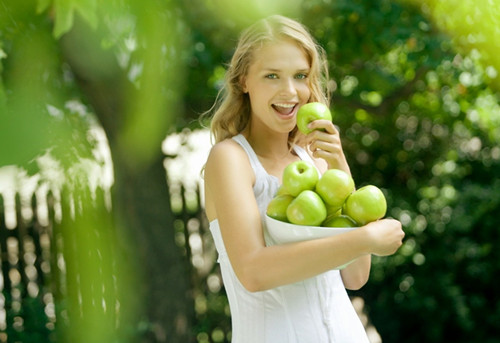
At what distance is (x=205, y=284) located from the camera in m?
5.43

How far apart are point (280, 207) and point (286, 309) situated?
0.94 feet

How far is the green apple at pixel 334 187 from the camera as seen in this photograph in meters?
1.40

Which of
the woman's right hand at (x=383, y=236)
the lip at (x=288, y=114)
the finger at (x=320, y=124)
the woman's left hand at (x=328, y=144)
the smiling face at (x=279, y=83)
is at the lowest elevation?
the woman's right hand at (x=383, y=236)

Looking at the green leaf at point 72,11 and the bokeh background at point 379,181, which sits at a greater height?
the bokeh background at point 379,181

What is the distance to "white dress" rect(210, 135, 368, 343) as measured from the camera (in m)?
1.60

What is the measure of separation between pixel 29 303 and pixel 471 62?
10.3 ft

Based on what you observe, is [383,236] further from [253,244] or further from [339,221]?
[253,244]

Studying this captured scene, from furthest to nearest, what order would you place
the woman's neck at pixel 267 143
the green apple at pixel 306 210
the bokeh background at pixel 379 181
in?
the bokeh background at pixel 379 181 < the woman's neck at pixel 267 143 < the green apple at pixel 306 210

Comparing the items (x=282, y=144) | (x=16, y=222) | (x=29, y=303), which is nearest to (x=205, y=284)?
(x=16, y=222)

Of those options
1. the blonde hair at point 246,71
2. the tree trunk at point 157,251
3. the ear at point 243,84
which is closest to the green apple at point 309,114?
the blonde hair at point 246,71

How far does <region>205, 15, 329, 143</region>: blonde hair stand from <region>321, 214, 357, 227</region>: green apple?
385 mm

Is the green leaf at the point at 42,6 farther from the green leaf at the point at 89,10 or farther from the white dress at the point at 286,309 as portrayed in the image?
the white dress at the point at 286,309

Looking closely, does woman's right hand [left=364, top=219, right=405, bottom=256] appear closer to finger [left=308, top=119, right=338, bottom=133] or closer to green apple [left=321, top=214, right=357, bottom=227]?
green apple [left=321, top=214, right=357, bottom=227]

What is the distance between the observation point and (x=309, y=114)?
1578 mm
